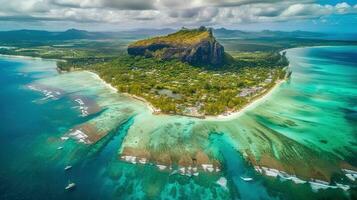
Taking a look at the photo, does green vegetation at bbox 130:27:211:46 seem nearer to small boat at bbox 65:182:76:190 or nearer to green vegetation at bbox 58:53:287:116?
green vegetation at bbox 58:53:287:116

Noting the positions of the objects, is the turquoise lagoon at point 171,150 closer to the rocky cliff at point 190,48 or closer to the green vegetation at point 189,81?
the green vegetation at point 189,81

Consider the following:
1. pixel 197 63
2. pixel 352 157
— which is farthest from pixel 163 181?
pixel 197 63

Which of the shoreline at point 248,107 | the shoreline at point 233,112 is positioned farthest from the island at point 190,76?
the shoreline at point 248,107

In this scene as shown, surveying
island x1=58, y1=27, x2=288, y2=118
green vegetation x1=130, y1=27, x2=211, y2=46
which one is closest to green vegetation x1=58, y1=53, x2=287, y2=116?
island x1=58, y1=27, x2=288, y2=118

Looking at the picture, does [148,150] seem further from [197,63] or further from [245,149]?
[197,63]

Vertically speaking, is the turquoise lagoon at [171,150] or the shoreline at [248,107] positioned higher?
the shoreline at [248,107]

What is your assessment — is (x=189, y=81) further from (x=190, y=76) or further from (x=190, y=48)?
(x=190, y=48)

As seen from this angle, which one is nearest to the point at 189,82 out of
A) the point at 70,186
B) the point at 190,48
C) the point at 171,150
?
the point at 190,48
